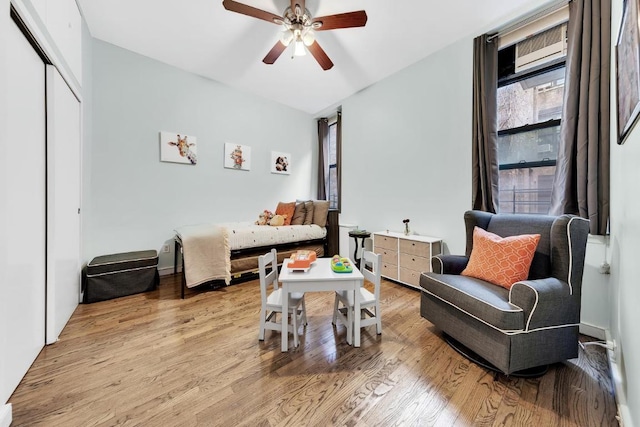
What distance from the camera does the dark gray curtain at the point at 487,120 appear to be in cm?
240

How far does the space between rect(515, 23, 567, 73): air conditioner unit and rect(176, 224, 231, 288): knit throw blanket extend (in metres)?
3.56

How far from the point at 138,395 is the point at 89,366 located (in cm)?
53

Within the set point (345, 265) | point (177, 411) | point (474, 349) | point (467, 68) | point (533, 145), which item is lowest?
point (177, 411)

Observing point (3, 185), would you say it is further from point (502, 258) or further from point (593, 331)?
point (593, 331)

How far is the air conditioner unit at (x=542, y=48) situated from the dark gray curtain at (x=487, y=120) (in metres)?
0.21

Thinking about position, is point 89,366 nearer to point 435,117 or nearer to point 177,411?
point 177,411

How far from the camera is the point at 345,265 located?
1.79 metres

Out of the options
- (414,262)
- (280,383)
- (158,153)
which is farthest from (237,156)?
(280,383)

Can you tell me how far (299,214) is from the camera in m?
3.94

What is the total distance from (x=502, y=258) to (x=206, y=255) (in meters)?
2.83

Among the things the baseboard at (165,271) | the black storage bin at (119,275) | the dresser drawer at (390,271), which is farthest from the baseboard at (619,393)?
the baseboard at (165,271)

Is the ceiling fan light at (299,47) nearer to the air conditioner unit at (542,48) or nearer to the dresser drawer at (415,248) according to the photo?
the air conditioner unit at (542,48)

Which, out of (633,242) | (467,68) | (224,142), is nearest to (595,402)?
(633,242)

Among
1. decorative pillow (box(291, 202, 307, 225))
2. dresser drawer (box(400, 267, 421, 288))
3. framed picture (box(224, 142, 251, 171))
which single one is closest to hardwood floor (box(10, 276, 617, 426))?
dresser drawer (box(400, 267, 421, 288))
